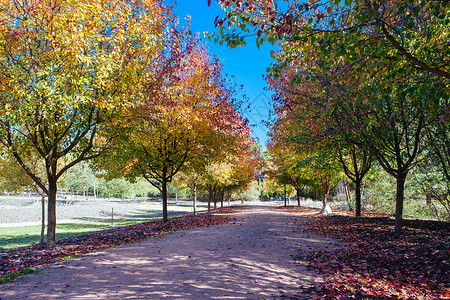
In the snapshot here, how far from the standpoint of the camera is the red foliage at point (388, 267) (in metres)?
4.57

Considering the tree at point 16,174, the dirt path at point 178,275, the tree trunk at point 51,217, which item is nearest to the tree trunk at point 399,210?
the dirt path at point 178,275

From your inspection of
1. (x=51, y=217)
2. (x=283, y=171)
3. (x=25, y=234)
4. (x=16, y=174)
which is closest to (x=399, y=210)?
(x=51, y=217)

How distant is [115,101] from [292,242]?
7.59 m

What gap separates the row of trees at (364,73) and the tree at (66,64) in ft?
13.9

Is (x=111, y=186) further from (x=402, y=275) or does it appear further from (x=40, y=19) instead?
(x=402, y=275)

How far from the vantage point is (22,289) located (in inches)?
196

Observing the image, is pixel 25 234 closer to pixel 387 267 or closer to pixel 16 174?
pixel 16 174

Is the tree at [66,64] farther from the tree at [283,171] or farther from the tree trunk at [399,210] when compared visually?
the tree at [283,171]

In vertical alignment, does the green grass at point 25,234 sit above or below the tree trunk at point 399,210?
below

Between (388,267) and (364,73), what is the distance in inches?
194

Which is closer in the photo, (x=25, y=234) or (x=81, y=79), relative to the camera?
(x=81, y=79)

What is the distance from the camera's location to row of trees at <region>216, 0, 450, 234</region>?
4.77 metres

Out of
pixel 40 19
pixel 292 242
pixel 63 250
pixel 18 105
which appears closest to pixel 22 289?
pixel 63 250

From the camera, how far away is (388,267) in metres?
6.09
